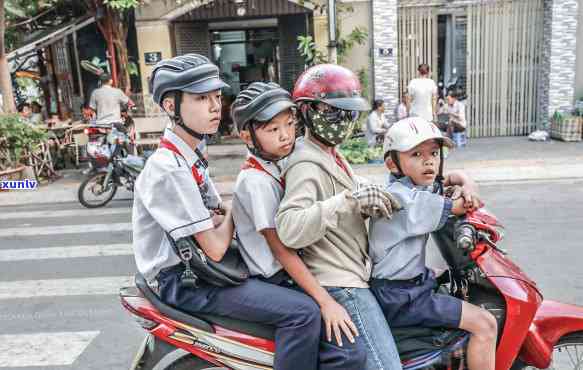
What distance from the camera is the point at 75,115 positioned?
13.6m

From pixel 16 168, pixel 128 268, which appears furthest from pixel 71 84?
pixel 128 268

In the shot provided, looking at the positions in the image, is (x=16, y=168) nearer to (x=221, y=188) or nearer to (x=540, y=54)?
(x=221, y=188)

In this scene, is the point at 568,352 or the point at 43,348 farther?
the point at 43,348

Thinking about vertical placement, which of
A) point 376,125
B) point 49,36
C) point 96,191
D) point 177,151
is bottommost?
point 96,191

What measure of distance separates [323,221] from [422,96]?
8.90m

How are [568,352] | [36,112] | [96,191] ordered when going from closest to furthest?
[568,352] → [96,191] → [36,112]

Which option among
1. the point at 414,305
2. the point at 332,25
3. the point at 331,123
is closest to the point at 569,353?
the point at 414,305

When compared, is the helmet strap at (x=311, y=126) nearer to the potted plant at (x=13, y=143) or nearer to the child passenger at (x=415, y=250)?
the child passenger at (x=415, y=250)

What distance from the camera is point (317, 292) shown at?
222 centimetres

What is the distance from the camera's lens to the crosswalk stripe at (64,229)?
697 centimetres

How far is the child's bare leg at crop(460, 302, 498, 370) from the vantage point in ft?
7.61

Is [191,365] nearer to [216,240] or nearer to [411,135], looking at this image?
[216,240]

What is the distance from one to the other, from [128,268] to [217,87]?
3614 mm

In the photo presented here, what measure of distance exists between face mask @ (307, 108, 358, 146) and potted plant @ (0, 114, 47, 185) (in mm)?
8767
